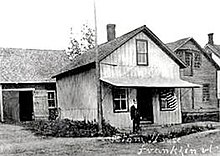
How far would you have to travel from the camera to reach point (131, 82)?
852 inches

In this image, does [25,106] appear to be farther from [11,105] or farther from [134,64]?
[134,64]

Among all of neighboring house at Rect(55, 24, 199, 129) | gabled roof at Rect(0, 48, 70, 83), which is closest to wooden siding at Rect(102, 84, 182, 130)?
neighboring house at Rect(55, 24, 199, 129)

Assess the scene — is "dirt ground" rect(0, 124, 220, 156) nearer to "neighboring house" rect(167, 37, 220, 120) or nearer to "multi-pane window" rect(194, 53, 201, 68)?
"neighboring house" rect(167, 37, 220, 120)

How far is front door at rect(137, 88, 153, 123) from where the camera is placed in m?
23.9

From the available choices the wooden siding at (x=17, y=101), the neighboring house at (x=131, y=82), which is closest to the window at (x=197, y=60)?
the neighboring house at (x=131, y=82)

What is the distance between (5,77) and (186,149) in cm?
1980

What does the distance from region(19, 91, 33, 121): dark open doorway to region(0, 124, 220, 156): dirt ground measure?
561 inches

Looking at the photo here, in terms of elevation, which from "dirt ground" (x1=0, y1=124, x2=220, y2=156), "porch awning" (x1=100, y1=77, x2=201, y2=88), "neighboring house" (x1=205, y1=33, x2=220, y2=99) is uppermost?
"neighboring house" (x1=205, y1=33, x2=220, y2=99)

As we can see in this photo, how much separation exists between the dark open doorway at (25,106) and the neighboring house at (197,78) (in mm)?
11962

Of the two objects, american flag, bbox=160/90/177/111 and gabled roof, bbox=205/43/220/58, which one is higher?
gabled roof, bbox=205/43/220/58

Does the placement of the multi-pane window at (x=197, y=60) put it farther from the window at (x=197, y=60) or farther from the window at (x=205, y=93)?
the window at (x=205, y=93)

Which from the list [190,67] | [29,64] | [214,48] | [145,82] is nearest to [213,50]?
[214,48]

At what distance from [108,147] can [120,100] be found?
779cm

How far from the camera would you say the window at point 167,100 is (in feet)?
79.1
